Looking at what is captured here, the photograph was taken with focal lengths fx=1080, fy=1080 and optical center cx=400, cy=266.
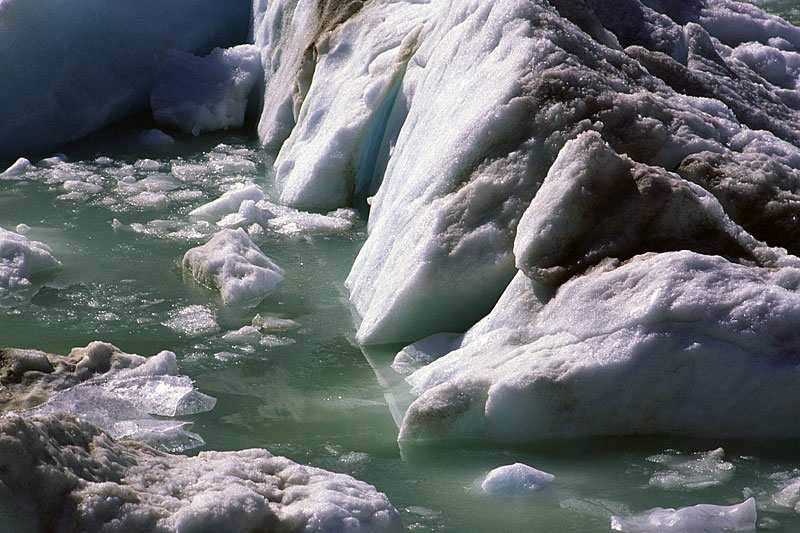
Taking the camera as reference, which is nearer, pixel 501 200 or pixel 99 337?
pixel 501 200

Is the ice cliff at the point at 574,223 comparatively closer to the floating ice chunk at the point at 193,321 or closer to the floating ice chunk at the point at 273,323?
the floating ice chunk at the point at 273,323

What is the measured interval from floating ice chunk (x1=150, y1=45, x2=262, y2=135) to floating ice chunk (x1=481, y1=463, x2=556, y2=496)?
187 inches

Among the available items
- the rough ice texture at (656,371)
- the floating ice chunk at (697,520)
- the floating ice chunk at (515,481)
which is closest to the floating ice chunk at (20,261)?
the rough ice texture at (656,371)

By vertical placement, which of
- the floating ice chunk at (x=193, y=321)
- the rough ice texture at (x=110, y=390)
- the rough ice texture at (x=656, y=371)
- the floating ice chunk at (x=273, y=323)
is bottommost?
the floating ice chunk at (x=193, y=321)

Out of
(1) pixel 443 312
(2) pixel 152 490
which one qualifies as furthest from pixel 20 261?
(2) pixel 152 490

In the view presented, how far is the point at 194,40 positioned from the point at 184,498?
5588mm

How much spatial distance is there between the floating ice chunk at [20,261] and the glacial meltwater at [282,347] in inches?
2.3

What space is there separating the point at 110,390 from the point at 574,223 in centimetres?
153

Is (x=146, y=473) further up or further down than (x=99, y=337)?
further up

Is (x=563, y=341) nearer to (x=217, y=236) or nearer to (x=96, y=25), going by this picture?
(x=217, y=236)

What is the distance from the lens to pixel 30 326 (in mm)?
4078

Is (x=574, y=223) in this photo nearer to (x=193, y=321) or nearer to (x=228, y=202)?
(x=193, y=321)

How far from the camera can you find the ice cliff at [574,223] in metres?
2.90

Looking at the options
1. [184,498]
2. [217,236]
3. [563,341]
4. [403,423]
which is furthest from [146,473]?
[217,236]
